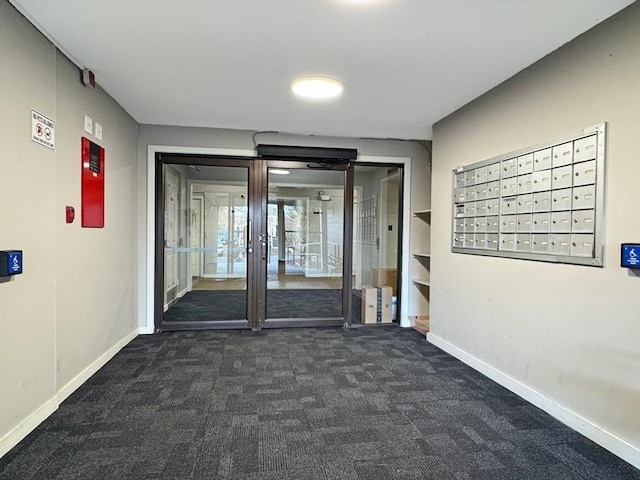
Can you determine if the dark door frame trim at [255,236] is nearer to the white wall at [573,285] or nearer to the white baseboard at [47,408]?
the white baseboard at [47,408]

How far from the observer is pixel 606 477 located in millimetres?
1777

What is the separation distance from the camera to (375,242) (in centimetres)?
500

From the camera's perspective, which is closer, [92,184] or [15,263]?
[15,263]

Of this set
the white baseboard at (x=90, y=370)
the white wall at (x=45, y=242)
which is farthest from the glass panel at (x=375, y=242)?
→ the white wall at (x=45, y=242)

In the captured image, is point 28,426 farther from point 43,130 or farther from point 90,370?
point 43,130

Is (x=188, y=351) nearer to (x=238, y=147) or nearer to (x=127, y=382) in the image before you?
(x=127, y=382)

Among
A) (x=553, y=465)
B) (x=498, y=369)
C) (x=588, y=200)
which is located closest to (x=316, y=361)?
(x=498, y=369)

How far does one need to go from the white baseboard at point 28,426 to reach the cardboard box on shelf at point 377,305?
3.24 metres

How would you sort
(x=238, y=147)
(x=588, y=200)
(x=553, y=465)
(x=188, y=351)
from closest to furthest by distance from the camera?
(x=553, y=465)
(x=588, y=200)
(x=188, y=351)
(x=238, y=147)

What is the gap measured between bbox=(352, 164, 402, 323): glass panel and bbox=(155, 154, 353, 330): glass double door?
288 millimetres

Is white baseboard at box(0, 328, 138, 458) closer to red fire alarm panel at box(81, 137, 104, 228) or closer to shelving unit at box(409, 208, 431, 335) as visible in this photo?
red fire alarm panel at box(81, 137, 104, 228)

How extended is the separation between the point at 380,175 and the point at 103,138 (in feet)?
10.3

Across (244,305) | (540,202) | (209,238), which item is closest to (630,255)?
(540,202)

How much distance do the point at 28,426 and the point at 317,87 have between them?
2.89 meters
